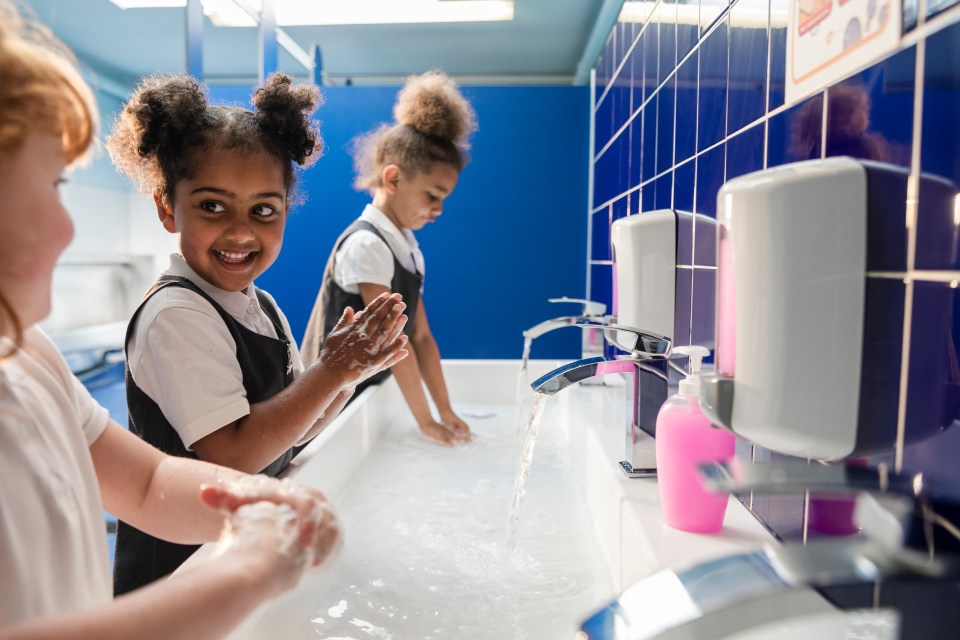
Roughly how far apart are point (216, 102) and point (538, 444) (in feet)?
3.08

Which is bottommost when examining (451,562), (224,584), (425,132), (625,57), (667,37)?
(451,562)

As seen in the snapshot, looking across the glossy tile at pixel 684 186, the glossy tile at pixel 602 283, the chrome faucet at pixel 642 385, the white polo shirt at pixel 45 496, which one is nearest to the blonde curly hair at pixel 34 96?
the white polo shirt at pixel 45 496

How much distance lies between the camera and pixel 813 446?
56 centimetres

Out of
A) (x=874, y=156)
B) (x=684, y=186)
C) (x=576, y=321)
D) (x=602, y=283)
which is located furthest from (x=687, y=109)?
(x=602, y=283)

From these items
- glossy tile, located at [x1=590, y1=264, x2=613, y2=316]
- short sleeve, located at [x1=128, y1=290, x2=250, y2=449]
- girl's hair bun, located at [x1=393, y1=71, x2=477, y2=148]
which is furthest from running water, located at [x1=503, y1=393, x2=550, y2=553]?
glossy tile, located at [x1=590, y1=264, x2=613, y2=316]

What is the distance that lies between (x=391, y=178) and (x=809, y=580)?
175cm

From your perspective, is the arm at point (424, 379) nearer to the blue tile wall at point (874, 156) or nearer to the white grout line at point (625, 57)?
the blue tile wall at point (874, 156)

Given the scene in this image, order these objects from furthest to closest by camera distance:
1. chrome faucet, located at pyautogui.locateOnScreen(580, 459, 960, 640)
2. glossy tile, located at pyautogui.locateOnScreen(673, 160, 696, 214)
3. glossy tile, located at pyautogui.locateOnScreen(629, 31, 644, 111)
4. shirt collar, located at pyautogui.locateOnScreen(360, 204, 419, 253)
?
shirt collar, located at pyautogui.locateOnScreen(360, 204, 419, 253) < glossy tile, located at pyautogui.locateOnScreen(629, 31, 644, 111) < glossy tile, located at pyautogui.locateOnScreen(673, 160, 696, 214) < chrome faucet, located at pyautogui.locateOnScreen(580, 459, 960, 640)

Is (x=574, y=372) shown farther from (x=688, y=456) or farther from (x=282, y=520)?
(x=282, y=520)

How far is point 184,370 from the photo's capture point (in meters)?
0.90

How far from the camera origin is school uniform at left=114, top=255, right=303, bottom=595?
90 centimetres

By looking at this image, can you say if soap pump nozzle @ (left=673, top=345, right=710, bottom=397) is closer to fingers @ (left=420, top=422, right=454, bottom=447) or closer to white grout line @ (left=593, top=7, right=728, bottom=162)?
white grout line @ (left=593, top=7, right=728, bottom=162)

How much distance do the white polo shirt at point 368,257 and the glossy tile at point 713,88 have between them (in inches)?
35.0

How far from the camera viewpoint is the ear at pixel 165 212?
3.47 ft
